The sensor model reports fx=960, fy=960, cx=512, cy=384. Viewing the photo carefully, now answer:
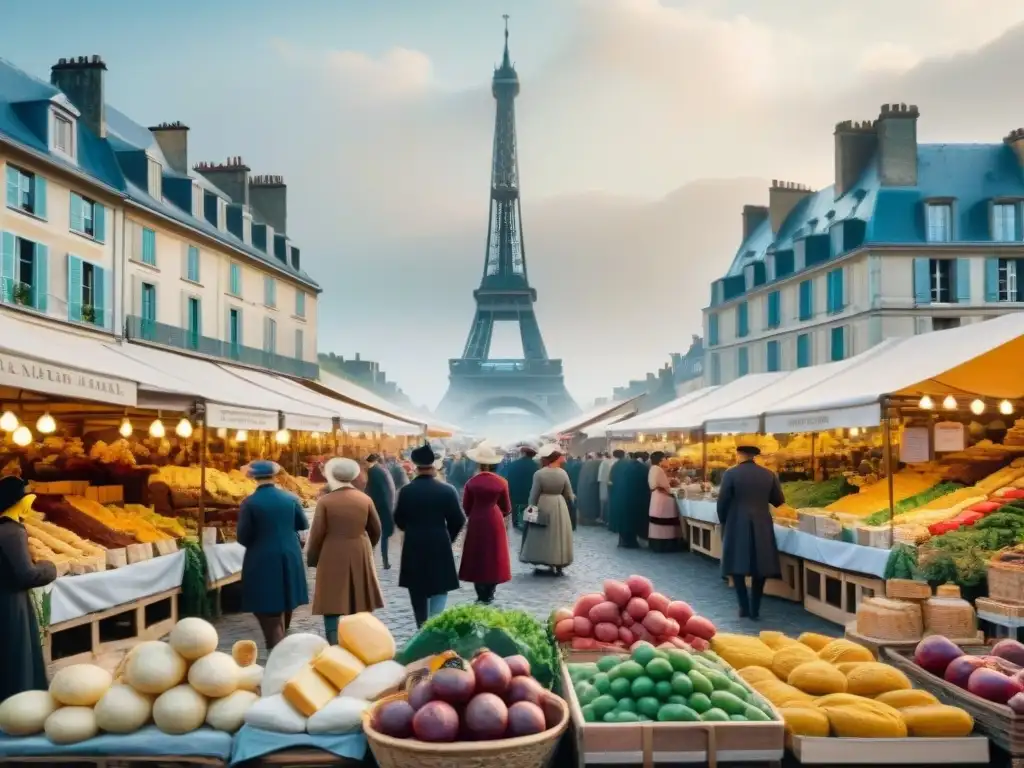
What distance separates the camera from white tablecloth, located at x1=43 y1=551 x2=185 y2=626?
22.9 feet

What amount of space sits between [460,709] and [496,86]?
80.9 meters

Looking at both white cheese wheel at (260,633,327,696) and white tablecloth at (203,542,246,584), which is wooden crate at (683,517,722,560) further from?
white cheese wheel at (260,633,327,696)

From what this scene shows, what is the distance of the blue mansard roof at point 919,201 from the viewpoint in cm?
3416

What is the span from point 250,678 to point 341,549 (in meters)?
3.00

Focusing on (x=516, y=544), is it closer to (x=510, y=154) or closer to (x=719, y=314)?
(x=719, y=314)

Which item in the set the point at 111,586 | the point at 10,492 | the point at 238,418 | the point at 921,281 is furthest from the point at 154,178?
the point at 10,492

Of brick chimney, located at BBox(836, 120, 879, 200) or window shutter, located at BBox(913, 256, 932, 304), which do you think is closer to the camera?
window shutter, located at BBox(913, 256, 932, 304)

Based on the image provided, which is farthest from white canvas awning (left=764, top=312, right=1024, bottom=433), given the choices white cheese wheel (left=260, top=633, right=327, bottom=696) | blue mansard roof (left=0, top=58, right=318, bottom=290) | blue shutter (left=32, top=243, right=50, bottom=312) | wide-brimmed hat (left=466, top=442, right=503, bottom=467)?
blue mansard roof (left=0, top=58, right=318, bottom=290)

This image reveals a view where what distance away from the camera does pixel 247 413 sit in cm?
973

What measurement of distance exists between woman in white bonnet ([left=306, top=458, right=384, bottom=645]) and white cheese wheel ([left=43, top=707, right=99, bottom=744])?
3.23m

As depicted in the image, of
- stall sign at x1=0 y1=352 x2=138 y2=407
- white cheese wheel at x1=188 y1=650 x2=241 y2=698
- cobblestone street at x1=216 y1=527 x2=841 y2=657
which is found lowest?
cobblestone street at x1=216 y1=527 x2=841 y2=657

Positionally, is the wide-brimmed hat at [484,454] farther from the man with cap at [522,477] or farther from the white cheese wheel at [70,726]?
the man with cap at [522,477]

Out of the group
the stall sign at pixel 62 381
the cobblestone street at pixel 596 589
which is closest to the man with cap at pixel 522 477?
the cobblestone street at pixel 596 589

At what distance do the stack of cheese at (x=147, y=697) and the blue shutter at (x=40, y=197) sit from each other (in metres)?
21.4
